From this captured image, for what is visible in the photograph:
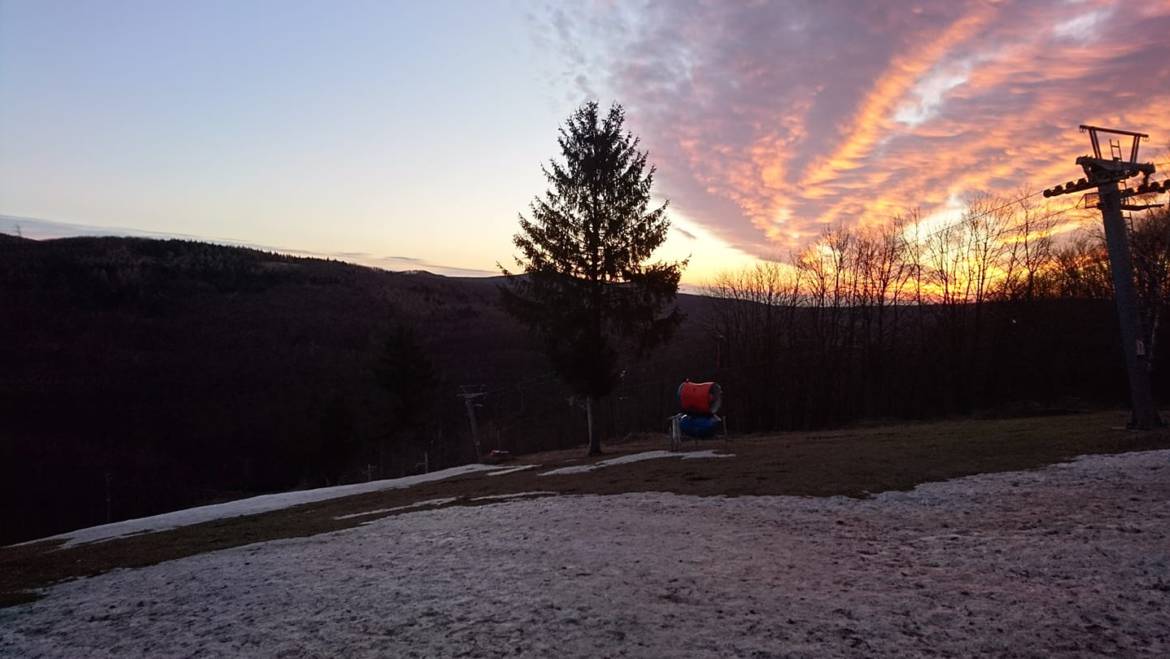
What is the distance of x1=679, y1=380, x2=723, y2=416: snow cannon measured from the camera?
2281 cm

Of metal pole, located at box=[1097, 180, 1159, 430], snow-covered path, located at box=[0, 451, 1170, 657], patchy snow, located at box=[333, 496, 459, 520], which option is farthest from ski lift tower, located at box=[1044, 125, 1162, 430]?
patchy snow, located at box=[333, 496, 459, 520]

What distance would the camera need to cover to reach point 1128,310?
1570cm

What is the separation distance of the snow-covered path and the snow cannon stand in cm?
1234

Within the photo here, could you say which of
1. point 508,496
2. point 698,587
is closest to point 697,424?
point 508,496

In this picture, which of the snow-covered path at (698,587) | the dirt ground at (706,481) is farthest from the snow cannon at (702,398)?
the snow-covered path at (698,587)

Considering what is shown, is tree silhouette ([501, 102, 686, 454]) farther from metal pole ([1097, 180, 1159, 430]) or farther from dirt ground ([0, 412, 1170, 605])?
metal pole ([1097, 180, 1159, 430])

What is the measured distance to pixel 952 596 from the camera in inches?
215

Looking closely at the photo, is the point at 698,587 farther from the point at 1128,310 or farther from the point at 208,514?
the point at 208,514

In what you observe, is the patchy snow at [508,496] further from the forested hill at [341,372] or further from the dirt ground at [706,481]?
the forested hill at [341,372]

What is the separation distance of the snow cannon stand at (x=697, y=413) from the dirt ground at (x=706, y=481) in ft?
10.5

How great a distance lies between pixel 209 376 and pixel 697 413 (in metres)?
93.2

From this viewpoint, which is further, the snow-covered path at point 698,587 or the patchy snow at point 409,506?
the patchy snow at point 409,506

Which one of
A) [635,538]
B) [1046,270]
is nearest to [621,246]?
[635,538]

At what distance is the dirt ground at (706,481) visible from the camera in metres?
11.3
